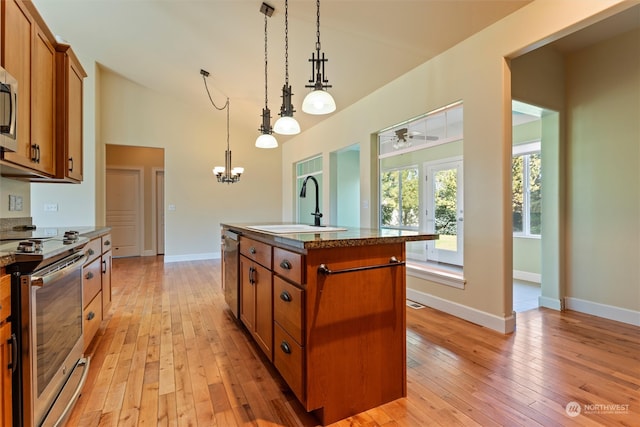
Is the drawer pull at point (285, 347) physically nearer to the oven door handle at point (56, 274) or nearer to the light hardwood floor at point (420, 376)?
the light hardwood floor at point (420, 376)

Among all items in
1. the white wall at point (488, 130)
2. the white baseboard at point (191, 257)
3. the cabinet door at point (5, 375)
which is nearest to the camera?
the cabinet door at point (5, 375)

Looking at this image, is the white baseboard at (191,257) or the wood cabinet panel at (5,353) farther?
the white baseboard at (191,257)

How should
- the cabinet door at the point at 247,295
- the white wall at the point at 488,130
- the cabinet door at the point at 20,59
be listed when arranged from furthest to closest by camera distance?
the white wall at the point at 488,130 → the cabinet door at the point at 247,295 → the cabinet door at the point at 20,59

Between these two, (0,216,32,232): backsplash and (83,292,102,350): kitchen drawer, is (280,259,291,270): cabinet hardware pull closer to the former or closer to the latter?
(83,292,102,350): kitchen drawer

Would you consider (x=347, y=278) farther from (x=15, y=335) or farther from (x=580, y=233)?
(x=580, y=233)

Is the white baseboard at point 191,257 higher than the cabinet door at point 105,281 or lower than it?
lower

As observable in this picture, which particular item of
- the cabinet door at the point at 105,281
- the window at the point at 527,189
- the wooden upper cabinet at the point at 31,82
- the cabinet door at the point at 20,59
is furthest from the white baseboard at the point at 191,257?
the window at the point at 527,189

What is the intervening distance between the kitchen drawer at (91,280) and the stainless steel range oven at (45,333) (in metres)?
0.31

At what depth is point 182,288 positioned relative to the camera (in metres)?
4.21

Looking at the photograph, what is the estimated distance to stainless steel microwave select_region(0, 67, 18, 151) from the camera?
1.52 meters

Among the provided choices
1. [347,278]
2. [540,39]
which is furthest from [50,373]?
[540,39]

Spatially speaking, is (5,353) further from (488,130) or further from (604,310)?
(604,310)

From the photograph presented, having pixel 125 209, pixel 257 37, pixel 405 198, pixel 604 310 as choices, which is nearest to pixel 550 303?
pixel 604 310

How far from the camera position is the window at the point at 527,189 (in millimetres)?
4516
